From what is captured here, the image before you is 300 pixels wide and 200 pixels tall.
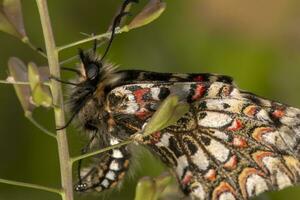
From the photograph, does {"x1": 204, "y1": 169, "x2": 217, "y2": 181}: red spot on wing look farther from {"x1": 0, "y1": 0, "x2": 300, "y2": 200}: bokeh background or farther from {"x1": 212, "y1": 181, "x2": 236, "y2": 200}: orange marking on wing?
{"x1": 0, "y1": 0, "x2": 300, "y2": 200}: bokeh background

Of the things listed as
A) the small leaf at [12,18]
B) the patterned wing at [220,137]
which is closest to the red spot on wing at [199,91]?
the patterned wing at [220,137]

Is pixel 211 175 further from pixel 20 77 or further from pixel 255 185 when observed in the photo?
pixel 20 77

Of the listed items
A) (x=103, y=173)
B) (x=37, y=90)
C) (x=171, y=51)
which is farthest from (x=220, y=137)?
(x=171, y=51)

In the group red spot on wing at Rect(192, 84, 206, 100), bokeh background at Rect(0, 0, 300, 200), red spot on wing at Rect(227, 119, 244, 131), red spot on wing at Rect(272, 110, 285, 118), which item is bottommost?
red spot on wing at Rect(272, 110, 285, 118)

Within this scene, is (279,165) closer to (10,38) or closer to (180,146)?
(180,146)

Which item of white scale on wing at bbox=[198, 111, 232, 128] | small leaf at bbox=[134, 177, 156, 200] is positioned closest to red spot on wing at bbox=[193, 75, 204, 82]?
white scale on wing at bbox=[198, 111, 232, 128]

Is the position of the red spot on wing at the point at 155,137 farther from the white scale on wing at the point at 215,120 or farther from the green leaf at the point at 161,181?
the green leaf at the point at 161,181

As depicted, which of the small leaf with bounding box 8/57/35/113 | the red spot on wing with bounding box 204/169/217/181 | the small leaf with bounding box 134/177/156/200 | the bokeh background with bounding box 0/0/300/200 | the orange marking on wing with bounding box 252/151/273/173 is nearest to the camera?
the small leaf with bounding box 134/177/156/200
